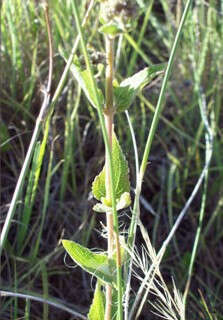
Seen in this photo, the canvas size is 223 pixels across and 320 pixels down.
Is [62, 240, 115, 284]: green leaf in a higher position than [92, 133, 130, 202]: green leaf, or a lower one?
lower

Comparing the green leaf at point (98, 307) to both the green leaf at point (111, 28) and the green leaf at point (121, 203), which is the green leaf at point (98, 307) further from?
the green leaf at point (111, 28)

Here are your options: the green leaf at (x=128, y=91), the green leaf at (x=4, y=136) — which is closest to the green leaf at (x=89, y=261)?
the green leaf at (x=128, y=91)

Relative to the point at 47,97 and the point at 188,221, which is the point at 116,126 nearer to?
the point at 188,221

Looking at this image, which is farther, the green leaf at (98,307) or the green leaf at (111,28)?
the green leaf at (98,307)

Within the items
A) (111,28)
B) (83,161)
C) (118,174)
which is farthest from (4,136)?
(111,28)

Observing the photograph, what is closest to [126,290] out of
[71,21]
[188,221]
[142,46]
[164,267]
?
[164,267]

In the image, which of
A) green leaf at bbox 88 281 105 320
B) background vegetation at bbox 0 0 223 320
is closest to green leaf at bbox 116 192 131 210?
green leaf at bbox 88 281 105 320

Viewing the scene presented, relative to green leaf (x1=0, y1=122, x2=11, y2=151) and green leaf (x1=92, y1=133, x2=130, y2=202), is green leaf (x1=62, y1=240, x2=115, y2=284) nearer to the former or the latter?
green leaf (x1=92, y1=133, x2=130, y2=202)
